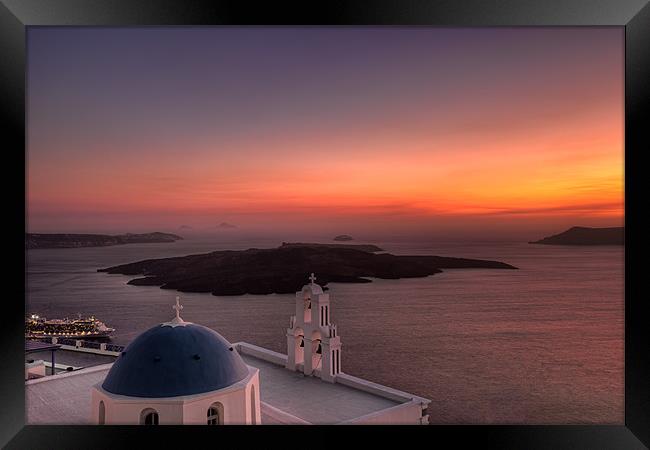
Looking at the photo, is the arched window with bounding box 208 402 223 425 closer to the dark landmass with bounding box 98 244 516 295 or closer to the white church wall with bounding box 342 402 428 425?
the white church wall with bounding box 342 402 428 425

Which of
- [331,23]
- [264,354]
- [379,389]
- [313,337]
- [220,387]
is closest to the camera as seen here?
[331,23]

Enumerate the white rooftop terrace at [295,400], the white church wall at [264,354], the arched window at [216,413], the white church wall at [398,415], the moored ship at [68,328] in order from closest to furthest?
1. the arched window at [216,413]
2. the white rooftop terrace at [295,400]
3. the white church wall at [398,415]
4. the white church wall at [264,354]
5. the moored ship at [68,328]

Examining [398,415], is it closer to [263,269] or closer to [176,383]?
[176,383]

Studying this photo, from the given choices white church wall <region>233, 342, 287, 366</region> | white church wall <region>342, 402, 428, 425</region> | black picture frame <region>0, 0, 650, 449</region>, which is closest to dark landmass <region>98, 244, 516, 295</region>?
white church wall <region>233, 342, 287, 366</region>

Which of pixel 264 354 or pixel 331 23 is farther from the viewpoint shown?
pixel 264 354

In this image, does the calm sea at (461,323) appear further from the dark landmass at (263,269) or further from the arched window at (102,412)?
the arched window at (102,412)

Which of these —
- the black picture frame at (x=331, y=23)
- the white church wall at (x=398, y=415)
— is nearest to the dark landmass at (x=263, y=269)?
the white church wall at (x=398, y=415)

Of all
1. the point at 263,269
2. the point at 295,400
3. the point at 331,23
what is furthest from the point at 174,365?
the point at 263,269
